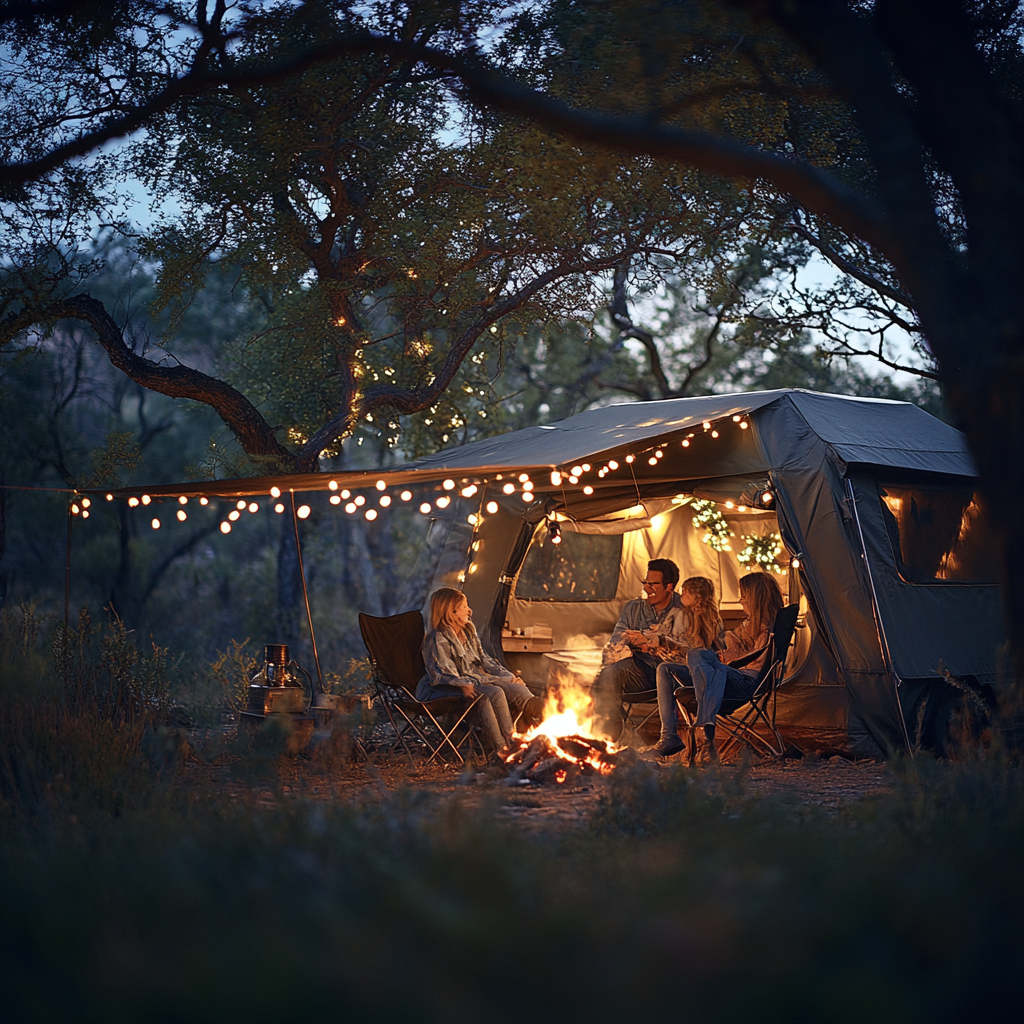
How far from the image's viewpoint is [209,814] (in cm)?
324

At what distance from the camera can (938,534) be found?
6.18 m

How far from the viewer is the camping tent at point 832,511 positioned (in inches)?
223

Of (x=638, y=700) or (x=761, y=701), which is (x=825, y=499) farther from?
(x=638, y=700)

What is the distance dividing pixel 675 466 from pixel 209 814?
14.1 ft

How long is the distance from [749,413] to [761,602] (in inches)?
44.8

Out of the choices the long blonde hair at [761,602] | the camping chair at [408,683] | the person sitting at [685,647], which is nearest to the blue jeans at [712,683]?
the person sitting at [685,647]

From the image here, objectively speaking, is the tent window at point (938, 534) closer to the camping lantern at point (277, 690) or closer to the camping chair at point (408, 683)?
the camping chair at point (408, 683)

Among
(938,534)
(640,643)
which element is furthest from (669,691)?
(938,534)

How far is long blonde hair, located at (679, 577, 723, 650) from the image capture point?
6051 mm

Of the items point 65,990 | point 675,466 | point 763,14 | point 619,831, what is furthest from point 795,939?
point 675,466

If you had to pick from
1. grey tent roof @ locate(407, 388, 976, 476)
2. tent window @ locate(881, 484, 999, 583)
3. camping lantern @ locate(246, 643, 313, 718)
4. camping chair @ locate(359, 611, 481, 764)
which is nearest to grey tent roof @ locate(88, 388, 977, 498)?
grey tent roof @ locate(407, 388, 976, 476)

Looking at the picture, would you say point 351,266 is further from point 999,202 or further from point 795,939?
point 795,939

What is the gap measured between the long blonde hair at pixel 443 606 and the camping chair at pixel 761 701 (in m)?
1.29

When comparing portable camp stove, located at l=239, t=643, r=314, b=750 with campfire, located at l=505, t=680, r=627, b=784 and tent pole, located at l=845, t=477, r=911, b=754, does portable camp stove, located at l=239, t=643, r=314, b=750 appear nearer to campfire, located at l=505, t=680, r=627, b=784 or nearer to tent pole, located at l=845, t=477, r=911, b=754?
campfire, located at l=505, t=680, r=627, b=784
